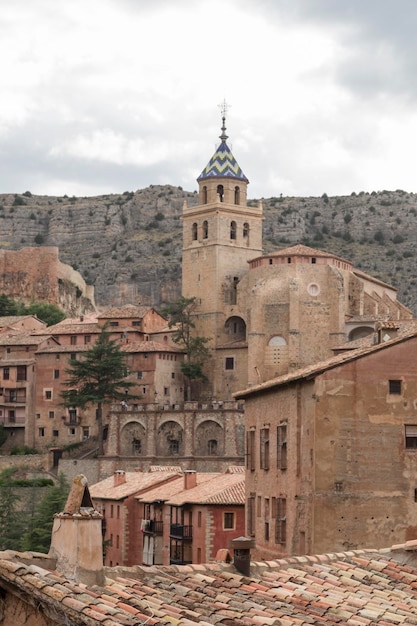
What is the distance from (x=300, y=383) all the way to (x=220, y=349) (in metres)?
69.7

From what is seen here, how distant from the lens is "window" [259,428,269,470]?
38.2 metres

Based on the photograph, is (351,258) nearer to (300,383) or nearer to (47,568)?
(300,383)

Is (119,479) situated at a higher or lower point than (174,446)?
lower

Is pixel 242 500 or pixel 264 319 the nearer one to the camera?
pixel 242 500

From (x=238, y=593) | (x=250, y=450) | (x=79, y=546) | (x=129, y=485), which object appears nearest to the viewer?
(x=79, y=546)

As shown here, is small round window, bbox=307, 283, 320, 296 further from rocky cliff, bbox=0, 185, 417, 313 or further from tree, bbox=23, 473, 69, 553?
rocky cliff, bbox=0, 185, 417, 313

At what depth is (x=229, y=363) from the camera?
103188 millimetres

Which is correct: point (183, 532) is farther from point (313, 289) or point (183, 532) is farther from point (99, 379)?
point (313, 289)

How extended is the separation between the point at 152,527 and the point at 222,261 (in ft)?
157

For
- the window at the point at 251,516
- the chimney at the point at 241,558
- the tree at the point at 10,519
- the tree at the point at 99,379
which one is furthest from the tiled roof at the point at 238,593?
the tree at the point at 99,379

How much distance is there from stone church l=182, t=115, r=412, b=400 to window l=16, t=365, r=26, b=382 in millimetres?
13167

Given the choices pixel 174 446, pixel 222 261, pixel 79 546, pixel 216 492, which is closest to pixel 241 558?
pixel 79 546

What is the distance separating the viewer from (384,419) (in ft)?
108

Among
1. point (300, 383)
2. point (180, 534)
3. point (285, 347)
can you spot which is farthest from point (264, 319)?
point (300, 383)
